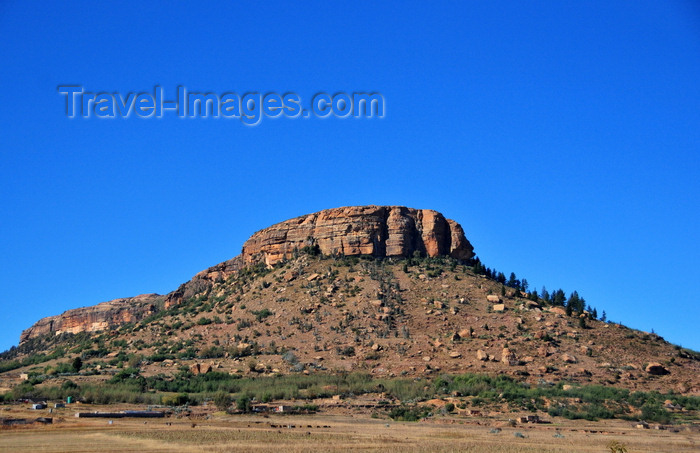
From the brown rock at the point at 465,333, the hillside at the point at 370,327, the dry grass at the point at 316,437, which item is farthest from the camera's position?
the brown rock at the point at 465,333

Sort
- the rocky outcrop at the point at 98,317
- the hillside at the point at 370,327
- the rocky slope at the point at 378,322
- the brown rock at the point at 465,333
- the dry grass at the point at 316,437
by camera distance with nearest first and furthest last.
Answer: the dry grass at the point at 316,437
the hillside at the point at 370,327
the rocky slope at the point at 378,322
the brown rock at the point at 465,333
the rocky outcrop at the point at 98,317

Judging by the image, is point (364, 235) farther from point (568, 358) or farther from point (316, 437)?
point (316, 437)

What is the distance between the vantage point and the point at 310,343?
77.1 m

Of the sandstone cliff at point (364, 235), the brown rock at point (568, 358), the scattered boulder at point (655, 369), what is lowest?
the scattered boulder at point (655, 369)

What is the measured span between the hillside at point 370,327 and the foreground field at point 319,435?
19566 mm

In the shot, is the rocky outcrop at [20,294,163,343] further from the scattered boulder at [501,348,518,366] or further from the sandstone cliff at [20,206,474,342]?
the scattered boulder at [501,348,518,366]

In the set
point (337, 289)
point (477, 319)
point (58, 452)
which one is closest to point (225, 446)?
point (58, 452)

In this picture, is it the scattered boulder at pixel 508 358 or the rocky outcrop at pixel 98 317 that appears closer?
the scattered boulder at pixel 508 358

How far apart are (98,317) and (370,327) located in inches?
2894

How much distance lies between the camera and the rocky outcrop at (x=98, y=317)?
128500 mm

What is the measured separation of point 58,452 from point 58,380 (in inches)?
1590

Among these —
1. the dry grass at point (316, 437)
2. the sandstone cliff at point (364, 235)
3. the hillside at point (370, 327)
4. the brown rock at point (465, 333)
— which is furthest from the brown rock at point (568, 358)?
the sandstone cliff at point (364, 235)

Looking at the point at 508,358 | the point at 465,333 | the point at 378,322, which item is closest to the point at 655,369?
the point at 508,358

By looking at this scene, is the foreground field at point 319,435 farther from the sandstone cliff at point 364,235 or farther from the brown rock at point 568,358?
the sandstone cliff at point 364,235
